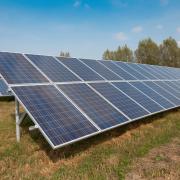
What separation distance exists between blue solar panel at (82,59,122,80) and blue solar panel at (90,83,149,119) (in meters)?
1.42

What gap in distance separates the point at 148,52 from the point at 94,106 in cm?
6133

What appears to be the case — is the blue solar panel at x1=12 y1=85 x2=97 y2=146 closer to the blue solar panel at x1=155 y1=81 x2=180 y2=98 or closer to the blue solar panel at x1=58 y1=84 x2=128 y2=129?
the blue solar panel at x1=58 y1=84 x2=128 y2=129

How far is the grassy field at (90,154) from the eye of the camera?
678 centimetres

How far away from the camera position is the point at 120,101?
1068 centimetres

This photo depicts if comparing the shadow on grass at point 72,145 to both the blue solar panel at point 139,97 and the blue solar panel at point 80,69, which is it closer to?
the blue solar panel at point 139,97

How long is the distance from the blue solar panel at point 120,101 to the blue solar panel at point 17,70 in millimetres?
2682

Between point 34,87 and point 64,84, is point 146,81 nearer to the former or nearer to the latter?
point 64,84

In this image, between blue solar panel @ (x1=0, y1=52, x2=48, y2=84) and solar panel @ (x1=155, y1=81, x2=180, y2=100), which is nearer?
blue solar panel @ (x1=0, y1=52, x2=48, y2=84)

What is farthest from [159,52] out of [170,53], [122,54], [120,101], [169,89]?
[120,101]

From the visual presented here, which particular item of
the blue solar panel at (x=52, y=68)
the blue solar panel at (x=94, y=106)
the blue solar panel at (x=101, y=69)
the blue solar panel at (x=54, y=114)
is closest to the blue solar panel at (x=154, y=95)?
the blue solar panel at (x=101, y=69)

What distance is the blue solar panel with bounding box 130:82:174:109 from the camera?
1289cm

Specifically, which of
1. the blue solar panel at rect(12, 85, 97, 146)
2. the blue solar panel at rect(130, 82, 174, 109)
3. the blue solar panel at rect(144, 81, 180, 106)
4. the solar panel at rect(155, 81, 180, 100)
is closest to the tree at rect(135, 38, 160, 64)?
the solar panel at rect(155, 81, 180, 100)

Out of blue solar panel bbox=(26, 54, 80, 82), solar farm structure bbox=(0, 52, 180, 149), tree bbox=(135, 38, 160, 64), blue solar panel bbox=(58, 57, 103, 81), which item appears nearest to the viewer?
solar farm structure bbox=(0, 52, 180, 149)

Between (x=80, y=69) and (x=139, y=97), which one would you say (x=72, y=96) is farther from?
(x=139, y=97)
